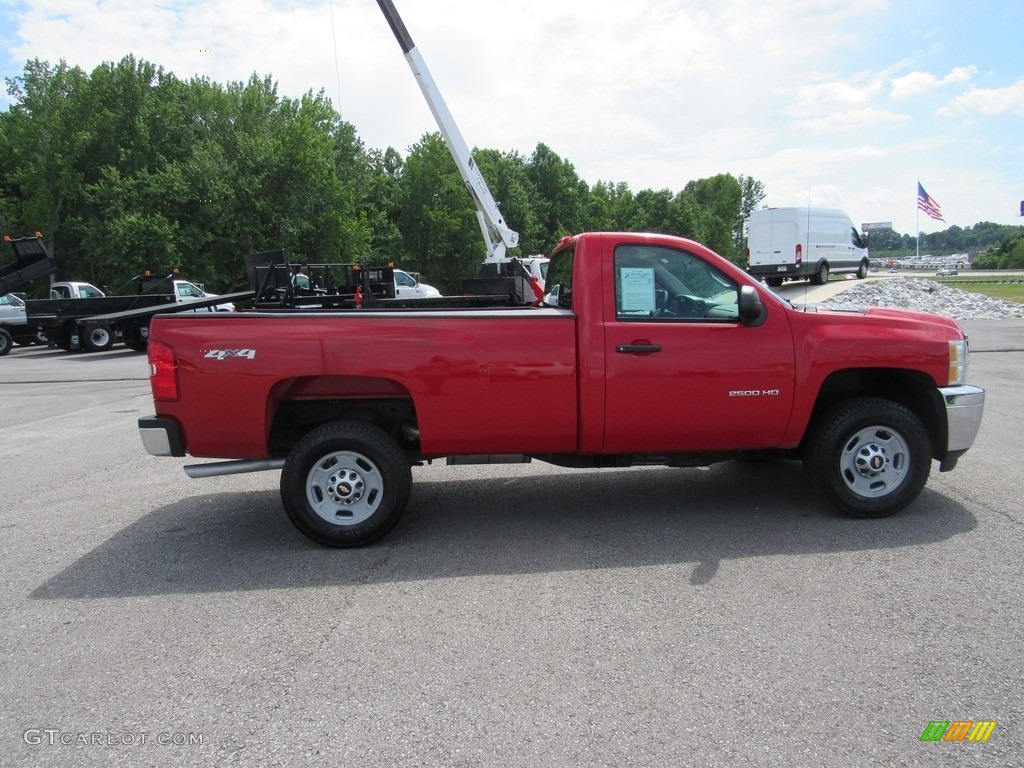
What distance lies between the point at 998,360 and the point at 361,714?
13.9 meters

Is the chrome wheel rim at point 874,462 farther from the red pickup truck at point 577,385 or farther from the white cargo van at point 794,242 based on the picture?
the white cargo van at point 794,242

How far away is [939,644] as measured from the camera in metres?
3.45

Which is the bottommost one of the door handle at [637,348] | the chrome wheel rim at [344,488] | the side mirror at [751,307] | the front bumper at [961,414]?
the chrome wheel rim at [344,488]

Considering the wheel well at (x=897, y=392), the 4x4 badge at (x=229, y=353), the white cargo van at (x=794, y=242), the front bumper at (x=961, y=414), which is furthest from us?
the white cargo van at (x=794, y=242)

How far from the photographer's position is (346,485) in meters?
4.88

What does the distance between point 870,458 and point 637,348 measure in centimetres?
183

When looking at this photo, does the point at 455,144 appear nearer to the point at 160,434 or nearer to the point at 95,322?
the point at 95,322

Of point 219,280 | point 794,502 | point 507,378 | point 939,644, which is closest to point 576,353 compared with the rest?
point 507,378

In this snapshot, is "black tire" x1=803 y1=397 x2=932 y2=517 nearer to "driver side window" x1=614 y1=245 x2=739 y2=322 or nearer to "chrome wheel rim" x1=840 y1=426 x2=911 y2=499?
"chrome wheel rim" x1=840 y1=426 x2=911 y2=499

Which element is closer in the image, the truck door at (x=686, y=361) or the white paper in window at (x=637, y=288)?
the truck door at (x=686, y=361)

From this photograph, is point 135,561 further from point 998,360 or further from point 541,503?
point 998,360

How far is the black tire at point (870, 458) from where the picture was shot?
505 centimetres

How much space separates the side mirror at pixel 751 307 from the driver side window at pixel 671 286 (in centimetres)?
11

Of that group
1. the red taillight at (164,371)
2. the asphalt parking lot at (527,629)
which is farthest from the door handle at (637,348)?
the red taillight at (164,371)
